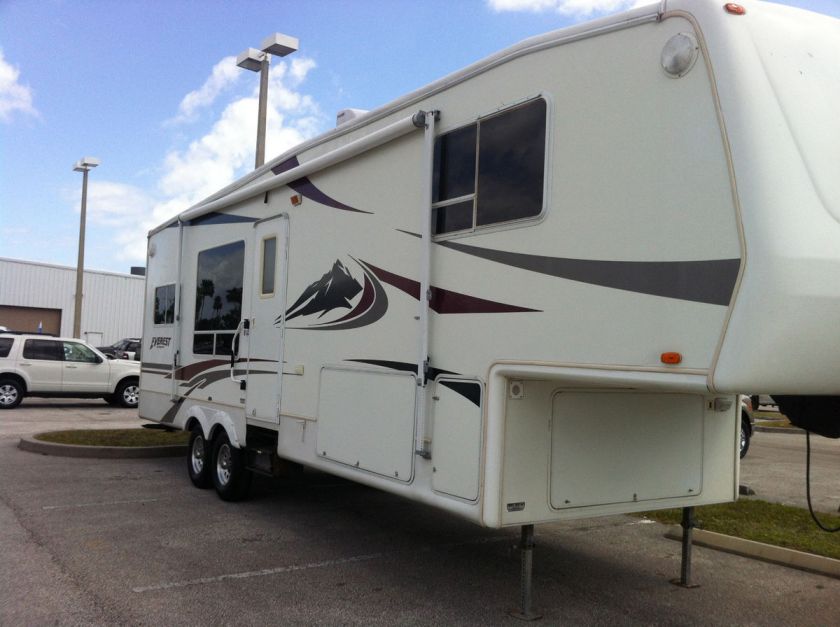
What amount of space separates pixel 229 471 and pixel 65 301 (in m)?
33.2

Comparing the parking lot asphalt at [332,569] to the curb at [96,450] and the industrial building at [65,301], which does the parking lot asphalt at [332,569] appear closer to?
the curb at [96,450]

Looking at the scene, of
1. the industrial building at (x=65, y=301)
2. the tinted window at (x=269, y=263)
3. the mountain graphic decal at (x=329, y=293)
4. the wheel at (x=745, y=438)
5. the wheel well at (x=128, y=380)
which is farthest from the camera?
the industrial building at (x=65, y=301)

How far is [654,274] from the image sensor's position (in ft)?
11.3

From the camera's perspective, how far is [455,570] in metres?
5.27

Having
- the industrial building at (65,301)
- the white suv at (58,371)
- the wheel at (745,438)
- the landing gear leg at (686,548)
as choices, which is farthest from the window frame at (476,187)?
the industrial building at (65,301)

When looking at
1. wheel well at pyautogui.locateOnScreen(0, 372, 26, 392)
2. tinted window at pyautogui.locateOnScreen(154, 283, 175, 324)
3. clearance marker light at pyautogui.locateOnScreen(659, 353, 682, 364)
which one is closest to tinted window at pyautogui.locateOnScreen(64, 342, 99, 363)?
wheel well at pyautogui.locateOnScreen(0, 372, 26, 392)

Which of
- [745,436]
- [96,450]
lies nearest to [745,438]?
[745,436]

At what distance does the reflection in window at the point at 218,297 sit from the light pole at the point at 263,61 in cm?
309

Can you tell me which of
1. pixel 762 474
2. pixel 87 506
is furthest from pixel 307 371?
pixel 762 474

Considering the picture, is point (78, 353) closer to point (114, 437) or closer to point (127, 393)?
point (127, 393)

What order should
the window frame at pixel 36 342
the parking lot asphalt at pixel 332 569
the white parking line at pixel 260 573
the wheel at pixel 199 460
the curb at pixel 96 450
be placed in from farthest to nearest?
the window frame at pixel 36 342, the curb at pixel 96 450, the wheel at pixel 199 460, the white parking line at pixel 260 573, the parking lot asphalt at pixel 332 569

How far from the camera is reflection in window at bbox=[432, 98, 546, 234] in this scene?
405 cm

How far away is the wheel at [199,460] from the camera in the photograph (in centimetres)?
757

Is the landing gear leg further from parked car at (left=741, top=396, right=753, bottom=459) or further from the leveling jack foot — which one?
parked car at (left=741, top=396, right=753, bottom=459)
